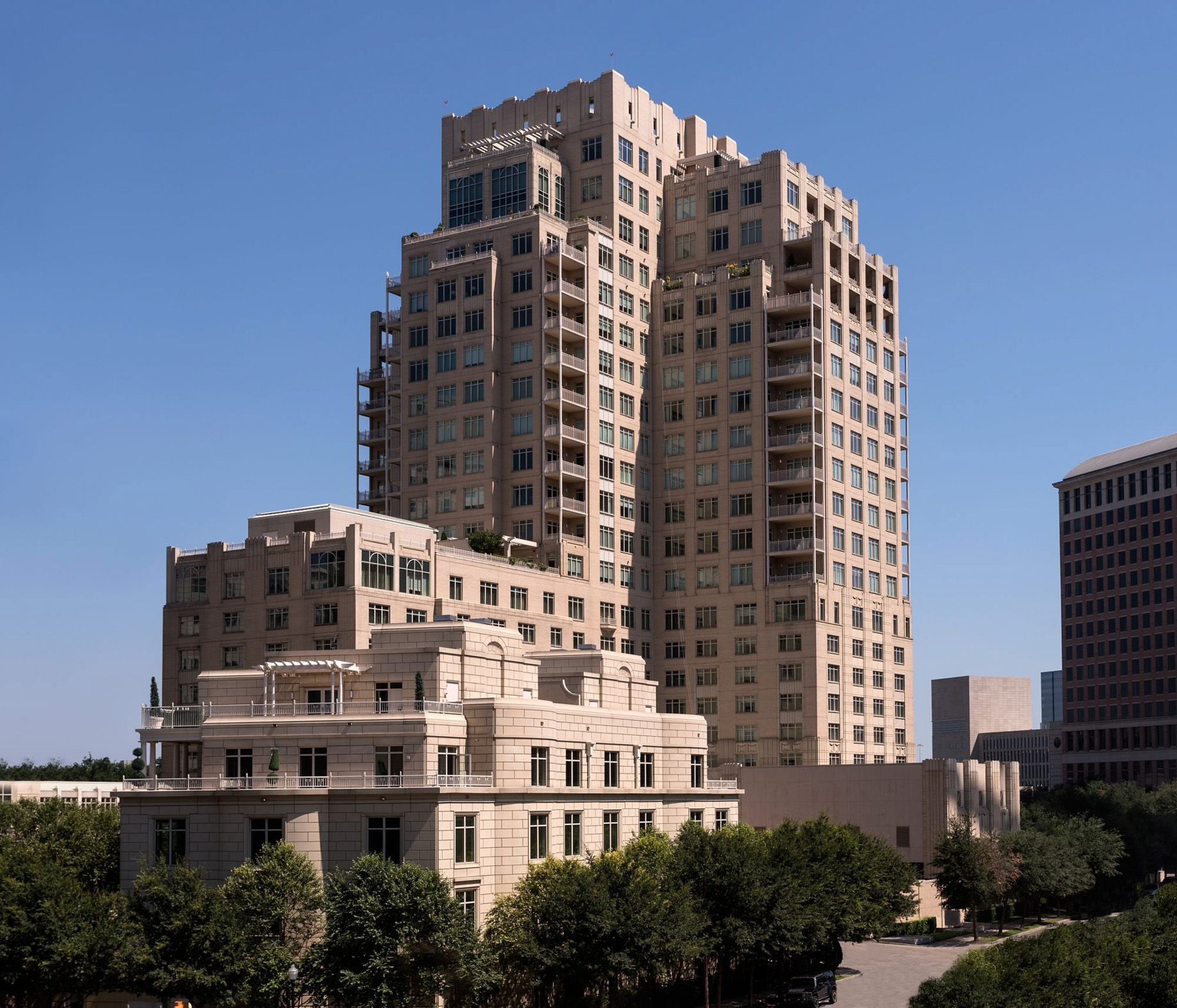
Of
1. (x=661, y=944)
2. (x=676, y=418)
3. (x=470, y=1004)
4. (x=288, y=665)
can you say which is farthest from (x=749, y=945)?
(x=676, y=418)

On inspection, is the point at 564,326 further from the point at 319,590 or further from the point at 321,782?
the point at 321,782

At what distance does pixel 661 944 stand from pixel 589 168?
312 feet

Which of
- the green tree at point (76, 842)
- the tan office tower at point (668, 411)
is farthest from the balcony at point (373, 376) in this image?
the green tree at point (76, 842)

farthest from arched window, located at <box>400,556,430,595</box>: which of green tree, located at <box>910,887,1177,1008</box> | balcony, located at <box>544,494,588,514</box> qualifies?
green tree, located at <box>910,887,1177,1008</box>

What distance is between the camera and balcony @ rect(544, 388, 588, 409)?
470ft

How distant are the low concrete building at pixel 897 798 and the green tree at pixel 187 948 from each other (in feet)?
222

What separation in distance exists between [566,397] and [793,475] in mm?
23801

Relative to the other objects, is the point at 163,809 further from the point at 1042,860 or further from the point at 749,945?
the point at 1042,860

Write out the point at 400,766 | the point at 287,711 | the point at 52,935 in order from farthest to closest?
the point at 287,711 → the point at 400,766 → the point at 52,935

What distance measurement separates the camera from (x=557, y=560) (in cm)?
14038

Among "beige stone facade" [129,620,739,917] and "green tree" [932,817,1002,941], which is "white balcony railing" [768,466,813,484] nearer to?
"green tree" [932,817,1002,941]

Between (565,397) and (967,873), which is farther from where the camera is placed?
(565,397)

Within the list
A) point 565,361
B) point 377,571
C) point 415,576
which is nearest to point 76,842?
point 377,571

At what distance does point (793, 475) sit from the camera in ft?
487
